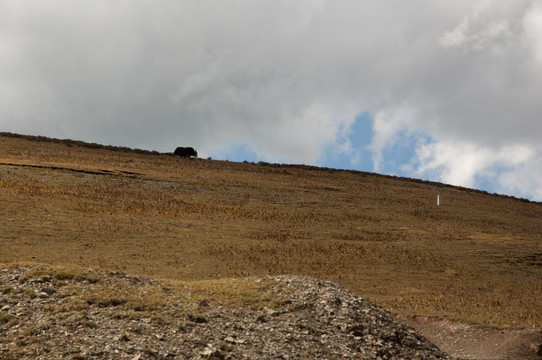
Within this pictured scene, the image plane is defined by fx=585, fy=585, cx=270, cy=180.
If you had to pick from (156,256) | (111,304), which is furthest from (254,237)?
(111,304)

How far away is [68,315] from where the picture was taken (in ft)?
58.0

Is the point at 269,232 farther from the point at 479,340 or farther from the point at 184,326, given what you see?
the point at 184,326

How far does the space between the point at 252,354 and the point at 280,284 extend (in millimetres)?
5559

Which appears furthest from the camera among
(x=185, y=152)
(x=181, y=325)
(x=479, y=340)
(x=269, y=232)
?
(x=185, y=152)

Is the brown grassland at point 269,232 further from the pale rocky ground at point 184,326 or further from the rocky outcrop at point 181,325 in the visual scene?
the pale rocky ground at point 184,326

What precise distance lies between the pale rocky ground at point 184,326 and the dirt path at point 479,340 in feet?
13.3

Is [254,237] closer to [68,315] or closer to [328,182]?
[68,315]

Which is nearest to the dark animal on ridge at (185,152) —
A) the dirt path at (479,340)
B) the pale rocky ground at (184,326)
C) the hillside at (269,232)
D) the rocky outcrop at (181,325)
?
the hillside at (269,232)

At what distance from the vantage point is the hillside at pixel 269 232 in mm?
32906

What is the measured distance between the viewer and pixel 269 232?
46.1 metres

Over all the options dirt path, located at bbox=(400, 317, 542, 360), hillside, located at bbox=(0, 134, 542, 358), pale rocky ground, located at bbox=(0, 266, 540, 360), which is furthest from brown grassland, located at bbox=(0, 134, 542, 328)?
pale rocky ground, located at bbox=(0, 266, 540, 360)

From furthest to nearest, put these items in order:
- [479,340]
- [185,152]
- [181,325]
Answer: [185,152] < [479,340] < [181,325]

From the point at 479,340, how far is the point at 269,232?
2359 cm

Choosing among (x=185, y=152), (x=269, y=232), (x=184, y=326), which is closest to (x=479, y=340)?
(x=184, y=326)
